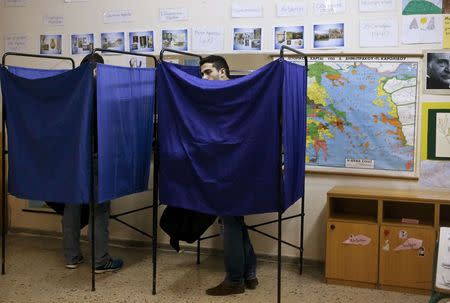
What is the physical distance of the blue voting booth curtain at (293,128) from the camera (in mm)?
2764

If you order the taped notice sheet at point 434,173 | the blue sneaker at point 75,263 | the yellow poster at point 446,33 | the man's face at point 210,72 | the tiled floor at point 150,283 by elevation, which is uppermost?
the yellow poster at point 446,33

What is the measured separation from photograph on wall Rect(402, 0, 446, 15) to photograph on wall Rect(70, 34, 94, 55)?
2.57 meters

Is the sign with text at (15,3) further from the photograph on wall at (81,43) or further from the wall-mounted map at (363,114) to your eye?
the wall-mounted map at (363,114)

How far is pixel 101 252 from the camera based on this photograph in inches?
138

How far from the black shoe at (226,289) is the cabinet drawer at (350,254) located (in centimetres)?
62

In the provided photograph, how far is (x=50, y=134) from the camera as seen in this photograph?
3.19 meters

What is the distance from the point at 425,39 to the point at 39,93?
8.62ft

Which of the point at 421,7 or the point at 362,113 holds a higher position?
the point at 421,7

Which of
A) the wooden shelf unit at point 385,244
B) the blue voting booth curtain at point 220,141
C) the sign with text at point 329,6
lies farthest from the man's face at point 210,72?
the wooden shelf unit at point 385,244

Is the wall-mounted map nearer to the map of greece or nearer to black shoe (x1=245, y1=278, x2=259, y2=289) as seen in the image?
the map of greece

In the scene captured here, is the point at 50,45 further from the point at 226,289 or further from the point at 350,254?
the point at 350,254

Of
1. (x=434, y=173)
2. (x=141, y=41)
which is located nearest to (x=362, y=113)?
(x=434, y=173)

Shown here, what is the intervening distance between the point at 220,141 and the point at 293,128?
1.54ft

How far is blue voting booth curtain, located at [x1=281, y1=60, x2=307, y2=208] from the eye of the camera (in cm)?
276
